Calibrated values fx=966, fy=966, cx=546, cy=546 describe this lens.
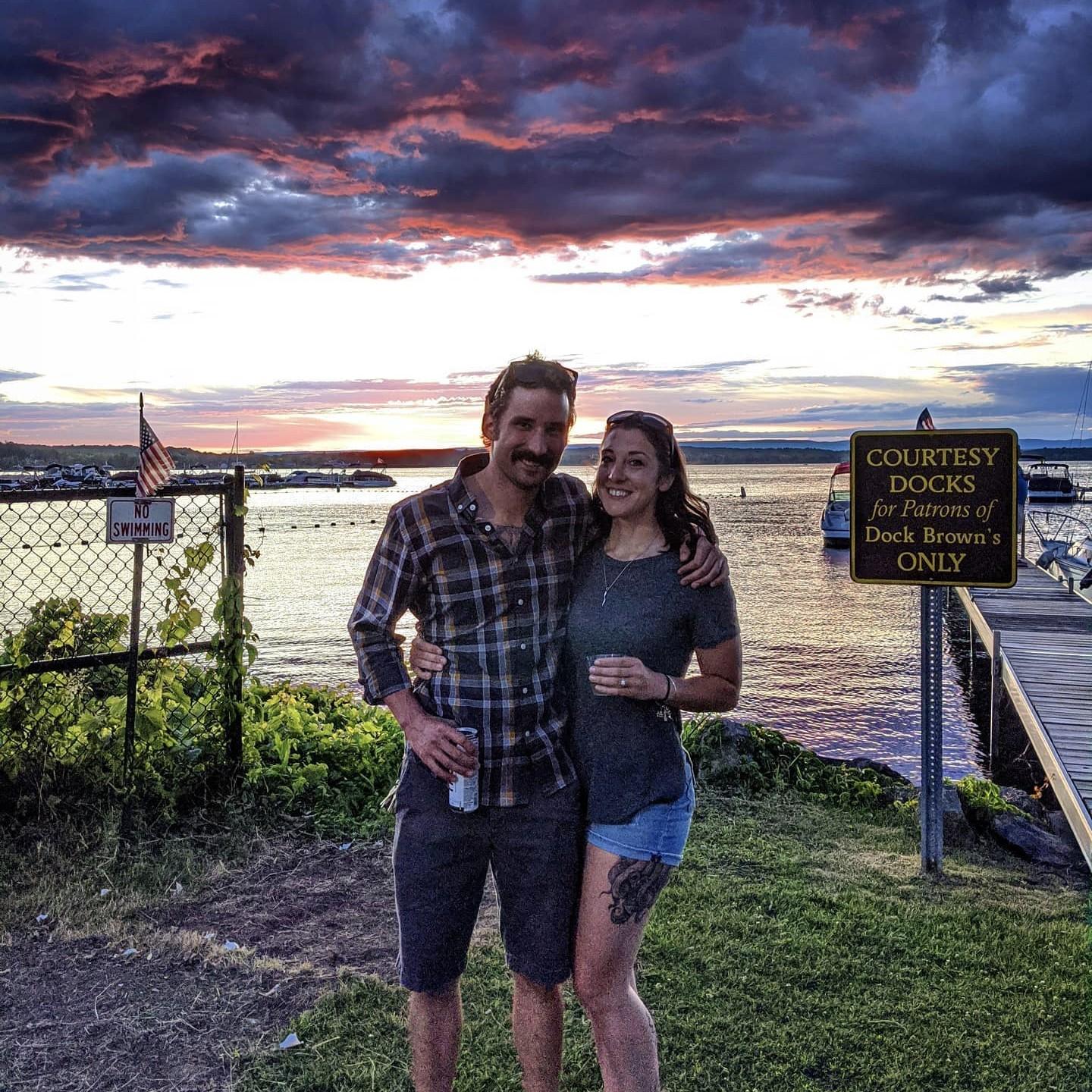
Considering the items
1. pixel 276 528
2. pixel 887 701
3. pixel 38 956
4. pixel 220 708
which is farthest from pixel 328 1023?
pixel 276 528

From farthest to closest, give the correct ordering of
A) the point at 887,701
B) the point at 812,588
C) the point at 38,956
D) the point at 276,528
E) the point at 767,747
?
the point at 276,528 → the point at 812,588 → the point at 887,701 → the point at 767,747 → the point at 38,956

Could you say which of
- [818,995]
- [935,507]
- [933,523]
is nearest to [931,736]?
[933,523]

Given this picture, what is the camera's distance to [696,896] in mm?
5211

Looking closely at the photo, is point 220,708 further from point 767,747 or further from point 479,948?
point 767,747

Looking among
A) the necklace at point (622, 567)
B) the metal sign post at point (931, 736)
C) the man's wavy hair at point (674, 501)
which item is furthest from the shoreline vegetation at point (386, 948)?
the man's wavy hair at point (674, 501)

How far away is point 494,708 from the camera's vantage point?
9.10 ft

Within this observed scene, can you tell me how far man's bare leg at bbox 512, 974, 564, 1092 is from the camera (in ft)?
9.37

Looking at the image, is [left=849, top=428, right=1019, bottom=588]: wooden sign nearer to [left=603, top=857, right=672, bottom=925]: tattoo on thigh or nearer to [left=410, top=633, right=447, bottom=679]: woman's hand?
[left=603, top=857, right=672, bottom=925]: tattoo on thigh

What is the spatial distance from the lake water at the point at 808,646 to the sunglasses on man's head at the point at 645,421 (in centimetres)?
75

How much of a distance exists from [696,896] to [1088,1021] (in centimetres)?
187

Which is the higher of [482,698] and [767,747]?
[482,698]

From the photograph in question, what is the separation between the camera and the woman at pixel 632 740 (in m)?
2.67

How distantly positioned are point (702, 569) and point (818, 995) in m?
2.51

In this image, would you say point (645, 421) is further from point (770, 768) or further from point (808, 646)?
point (808, 646)
